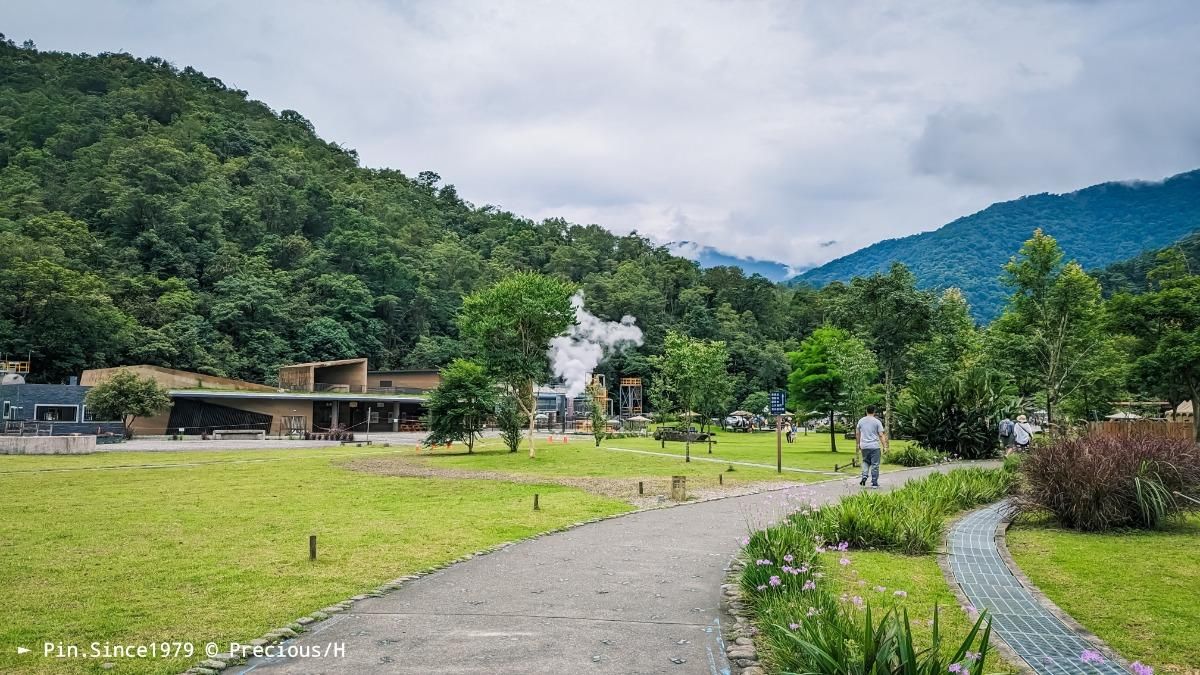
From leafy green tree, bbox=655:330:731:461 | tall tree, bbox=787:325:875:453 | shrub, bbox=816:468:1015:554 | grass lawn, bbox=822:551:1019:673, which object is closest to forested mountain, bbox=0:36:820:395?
leafy green tree, bbox=655:330:731:461

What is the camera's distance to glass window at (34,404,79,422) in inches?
1668

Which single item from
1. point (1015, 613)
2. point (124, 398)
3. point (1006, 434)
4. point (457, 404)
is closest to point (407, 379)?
point (124, 398)

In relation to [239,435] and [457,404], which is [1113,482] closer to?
[457,404]

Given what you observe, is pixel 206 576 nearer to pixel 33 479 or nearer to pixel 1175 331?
pixel 33 479

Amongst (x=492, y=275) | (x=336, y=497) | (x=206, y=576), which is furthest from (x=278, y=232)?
(x=206, y=576)

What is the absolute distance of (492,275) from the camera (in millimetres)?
87688

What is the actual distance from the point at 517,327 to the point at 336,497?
15.9m

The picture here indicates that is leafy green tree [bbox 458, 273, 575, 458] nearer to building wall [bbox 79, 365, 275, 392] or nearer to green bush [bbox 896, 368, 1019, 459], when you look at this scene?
green bush [bbox 896, 368, 1019, 459]

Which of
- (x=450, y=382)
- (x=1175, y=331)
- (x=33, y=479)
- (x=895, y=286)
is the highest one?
(x=895, y=286)

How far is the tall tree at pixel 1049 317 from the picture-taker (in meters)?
23.5

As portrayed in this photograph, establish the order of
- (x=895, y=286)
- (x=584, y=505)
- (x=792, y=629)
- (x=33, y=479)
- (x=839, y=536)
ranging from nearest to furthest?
(x=792, y=629) → (x=839, y=536) → (x=584, y=505) → (x=33, y=479) → (x=895, y=286)

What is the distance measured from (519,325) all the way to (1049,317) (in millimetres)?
18482

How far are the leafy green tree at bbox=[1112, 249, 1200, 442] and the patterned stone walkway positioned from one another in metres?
22.0

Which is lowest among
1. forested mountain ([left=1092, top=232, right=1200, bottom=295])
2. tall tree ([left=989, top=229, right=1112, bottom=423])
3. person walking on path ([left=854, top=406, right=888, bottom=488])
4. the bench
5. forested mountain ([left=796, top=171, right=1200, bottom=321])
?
the bench
